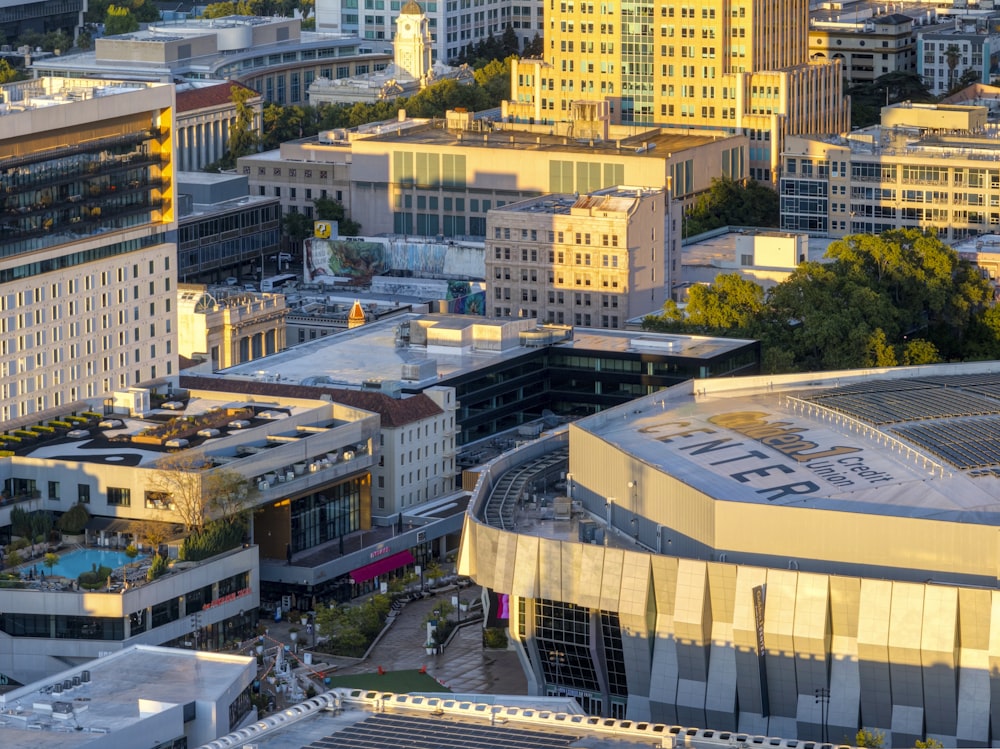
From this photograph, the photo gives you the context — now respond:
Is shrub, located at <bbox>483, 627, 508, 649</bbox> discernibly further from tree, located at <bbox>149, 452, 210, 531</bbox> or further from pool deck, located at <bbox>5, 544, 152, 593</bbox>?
pool deck, located at <bbox>5, 544, 152, 593</bbox>

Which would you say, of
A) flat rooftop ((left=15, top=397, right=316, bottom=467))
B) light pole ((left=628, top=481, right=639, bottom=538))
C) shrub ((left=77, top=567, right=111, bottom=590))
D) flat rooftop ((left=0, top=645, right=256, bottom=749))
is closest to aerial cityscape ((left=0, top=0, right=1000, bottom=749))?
shrub ((left=77, top=567, right=111, bottom=590))

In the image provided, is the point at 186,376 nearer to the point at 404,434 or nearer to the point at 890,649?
the point at 404,434

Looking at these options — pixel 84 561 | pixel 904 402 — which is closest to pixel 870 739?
pixel 904 402

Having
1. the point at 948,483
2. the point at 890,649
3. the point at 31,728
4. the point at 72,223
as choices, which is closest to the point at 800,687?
the point at 890,649

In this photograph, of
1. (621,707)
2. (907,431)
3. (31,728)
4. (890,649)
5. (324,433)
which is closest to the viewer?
(31,728)

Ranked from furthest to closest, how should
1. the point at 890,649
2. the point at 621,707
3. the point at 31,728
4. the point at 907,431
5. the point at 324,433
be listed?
the point at 324,433
the point at 907,431
the point at 621,707
the point at 890,649
the point at 31,728
